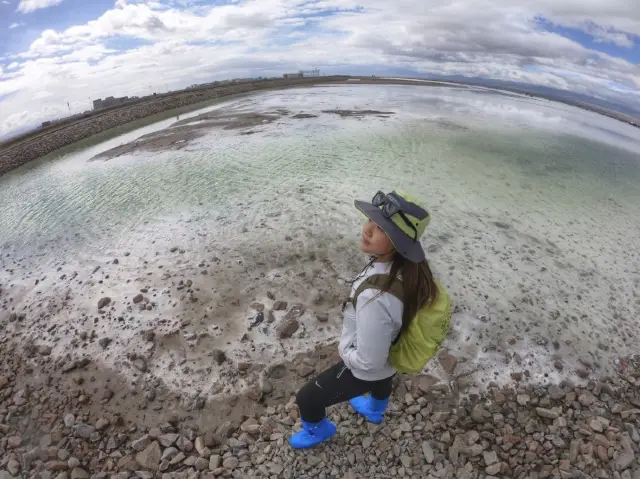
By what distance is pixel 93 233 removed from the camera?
457 inches

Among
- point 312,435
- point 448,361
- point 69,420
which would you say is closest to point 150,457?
point 69,420

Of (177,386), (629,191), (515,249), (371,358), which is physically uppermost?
(371,358)

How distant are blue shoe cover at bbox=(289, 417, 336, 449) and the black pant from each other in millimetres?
285

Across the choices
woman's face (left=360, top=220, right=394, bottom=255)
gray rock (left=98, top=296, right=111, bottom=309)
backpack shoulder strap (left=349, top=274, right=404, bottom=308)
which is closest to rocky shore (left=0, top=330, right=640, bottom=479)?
gray rock (left=98, top=296, right=111, bottom=309)

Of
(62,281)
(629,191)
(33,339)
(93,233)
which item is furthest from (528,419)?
(629,191)

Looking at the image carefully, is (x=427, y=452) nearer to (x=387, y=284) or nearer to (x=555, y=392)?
(x=555, y=392)

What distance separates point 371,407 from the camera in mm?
4773

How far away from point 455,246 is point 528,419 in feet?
17.8

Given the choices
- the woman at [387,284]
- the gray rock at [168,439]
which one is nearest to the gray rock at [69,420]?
the gray rock at [168,439]

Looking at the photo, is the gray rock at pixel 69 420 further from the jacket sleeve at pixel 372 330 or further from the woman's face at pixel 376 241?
the woman's face at pixel 376 241

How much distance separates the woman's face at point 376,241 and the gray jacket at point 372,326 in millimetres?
184

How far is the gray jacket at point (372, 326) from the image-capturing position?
120 inches

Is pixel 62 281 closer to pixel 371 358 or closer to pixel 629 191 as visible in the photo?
pixel 371 358

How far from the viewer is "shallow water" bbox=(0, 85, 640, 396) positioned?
715 cm
